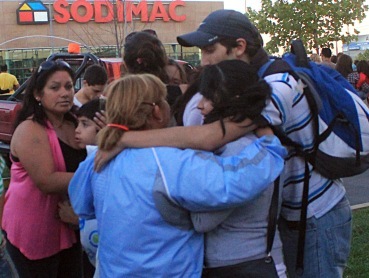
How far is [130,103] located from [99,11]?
39.1 metres

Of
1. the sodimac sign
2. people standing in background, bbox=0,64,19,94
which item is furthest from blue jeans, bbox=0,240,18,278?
the sodimac sign

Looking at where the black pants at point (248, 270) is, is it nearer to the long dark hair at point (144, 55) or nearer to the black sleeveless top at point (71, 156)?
the long dark hair at point (144, 55)

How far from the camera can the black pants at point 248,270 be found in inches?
97.0

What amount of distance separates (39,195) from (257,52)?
5.19 feet

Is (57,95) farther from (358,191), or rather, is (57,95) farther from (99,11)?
(99,11)

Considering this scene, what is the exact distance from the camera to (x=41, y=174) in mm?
3547

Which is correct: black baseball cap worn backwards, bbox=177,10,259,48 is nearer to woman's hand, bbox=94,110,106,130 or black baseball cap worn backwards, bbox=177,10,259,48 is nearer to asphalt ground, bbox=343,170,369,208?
woman's hand, bbox=94,110,106,130

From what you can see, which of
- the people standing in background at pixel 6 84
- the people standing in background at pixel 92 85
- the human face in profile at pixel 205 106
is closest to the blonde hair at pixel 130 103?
the human face in profile at pixel 205 106

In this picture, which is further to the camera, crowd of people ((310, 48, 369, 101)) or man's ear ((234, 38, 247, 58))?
crowd of people ((310, 48, 369, 101))

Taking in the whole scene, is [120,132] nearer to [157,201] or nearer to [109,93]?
[109,93]

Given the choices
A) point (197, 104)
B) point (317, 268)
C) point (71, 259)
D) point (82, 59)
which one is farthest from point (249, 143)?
point (82, 59)

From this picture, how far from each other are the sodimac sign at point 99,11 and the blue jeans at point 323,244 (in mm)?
34525

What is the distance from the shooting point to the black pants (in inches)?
97.0

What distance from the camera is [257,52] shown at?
2.80 meters
